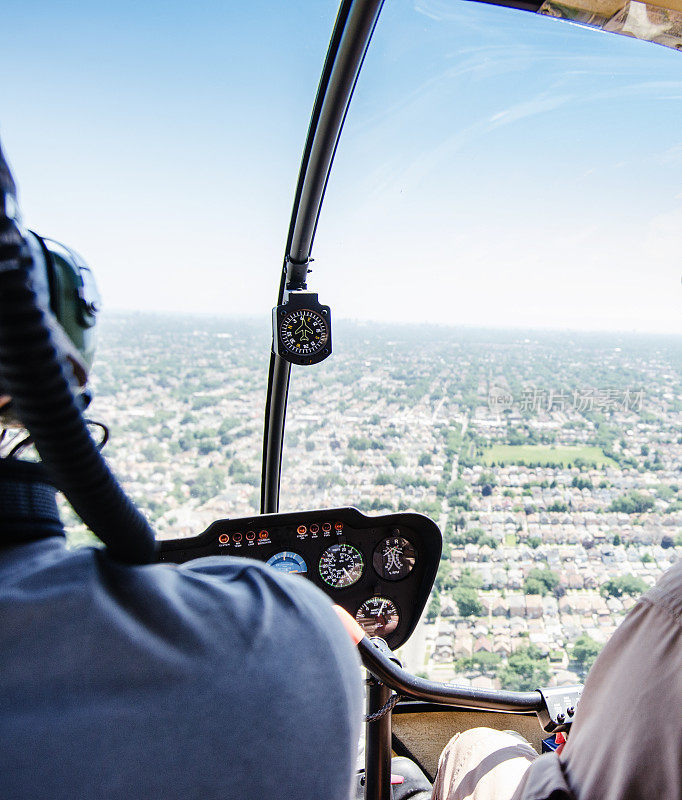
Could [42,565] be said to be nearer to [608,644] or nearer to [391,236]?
[608,644]

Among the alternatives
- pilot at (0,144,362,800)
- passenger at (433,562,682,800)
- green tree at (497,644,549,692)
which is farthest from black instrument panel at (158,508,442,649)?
pilot at (0,144,362,800)

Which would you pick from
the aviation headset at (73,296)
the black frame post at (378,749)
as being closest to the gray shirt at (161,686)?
the aviation headset at (73,296)

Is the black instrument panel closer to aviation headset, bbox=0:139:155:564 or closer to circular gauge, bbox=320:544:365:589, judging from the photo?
circular gauge, bbox=320:544:365:589

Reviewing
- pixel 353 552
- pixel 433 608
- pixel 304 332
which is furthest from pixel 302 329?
pixel 433 608

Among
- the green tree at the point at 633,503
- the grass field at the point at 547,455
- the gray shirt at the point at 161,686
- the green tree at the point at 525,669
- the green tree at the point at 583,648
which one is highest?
the gray shirt at the point at 161,686

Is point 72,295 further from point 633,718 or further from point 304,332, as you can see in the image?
point 304,332

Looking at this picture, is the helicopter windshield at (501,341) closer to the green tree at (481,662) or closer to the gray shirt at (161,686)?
the green tree at (481,662)
